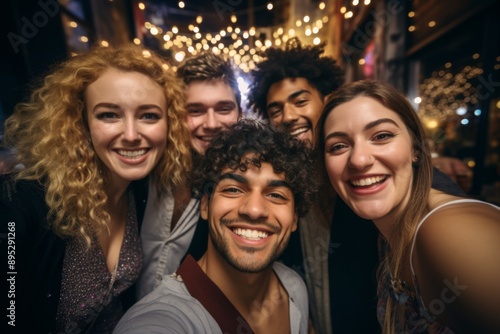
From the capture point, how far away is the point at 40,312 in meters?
1.61

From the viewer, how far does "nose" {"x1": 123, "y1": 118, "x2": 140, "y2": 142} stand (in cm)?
180

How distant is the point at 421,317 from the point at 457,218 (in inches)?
26.2

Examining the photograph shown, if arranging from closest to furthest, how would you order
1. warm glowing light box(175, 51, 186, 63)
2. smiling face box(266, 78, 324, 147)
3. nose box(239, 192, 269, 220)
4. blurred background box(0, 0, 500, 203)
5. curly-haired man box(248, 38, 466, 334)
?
1. nose box(239, 192, 269, 220)
2. curly-haired man box(248, 38, 466, 334)
3. smiling face box(266, 78, 324, 147)
4. blurred background box(0, 0, 500, 203)
5. warm glowing light box(175, 51, 186, 63)

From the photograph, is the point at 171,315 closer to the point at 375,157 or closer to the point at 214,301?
the point at 214,301

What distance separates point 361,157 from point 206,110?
1.67 m

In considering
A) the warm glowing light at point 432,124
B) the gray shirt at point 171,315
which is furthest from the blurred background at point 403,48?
the gray shirt at point 171,315

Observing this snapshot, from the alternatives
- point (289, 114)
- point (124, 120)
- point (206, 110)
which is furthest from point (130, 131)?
point (289, 114)

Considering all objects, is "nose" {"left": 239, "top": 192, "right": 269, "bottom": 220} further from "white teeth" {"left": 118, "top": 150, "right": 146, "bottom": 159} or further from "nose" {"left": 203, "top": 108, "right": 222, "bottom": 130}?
"nose" {"left": 203, "top": 108, "right": 222, "bottom": 130}

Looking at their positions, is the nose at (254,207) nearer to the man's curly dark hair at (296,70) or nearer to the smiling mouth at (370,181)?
the smiling mouth at (370,181)

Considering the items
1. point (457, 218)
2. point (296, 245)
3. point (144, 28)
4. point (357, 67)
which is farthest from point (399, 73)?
point (144, 28)

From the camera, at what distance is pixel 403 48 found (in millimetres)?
4895

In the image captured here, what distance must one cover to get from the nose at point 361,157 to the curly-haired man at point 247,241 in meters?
0.43

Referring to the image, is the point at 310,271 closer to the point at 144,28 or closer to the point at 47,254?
the point at 47,254

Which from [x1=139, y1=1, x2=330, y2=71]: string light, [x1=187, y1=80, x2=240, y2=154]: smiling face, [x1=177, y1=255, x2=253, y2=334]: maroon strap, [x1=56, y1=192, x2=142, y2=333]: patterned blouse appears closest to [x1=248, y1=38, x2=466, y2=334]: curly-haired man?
[x1=187, y1=80, x2=240, y2=154]: smiling face
